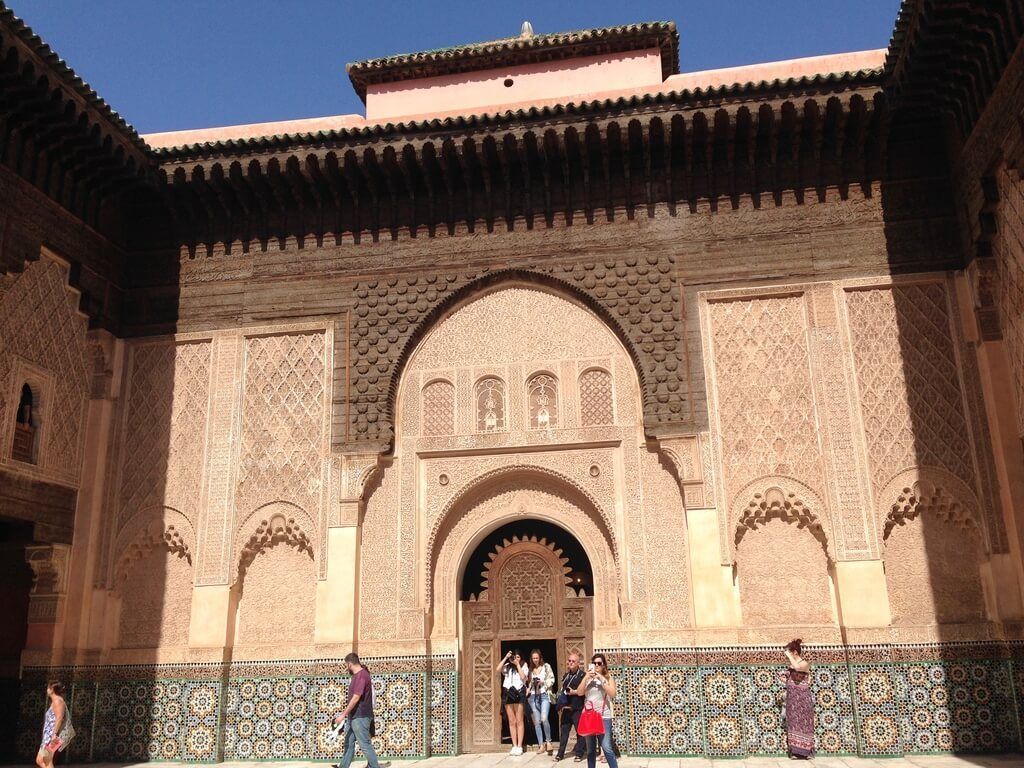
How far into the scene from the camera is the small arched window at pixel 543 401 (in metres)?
7.71

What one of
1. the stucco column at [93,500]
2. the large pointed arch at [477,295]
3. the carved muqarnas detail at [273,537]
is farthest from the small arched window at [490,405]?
the stucco column at [93,500]

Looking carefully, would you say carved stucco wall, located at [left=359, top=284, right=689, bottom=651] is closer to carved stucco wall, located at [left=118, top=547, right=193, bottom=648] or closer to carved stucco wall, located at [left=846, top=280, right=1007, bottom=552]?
carved stucco wall, located at [left=118, top=547, right=193, bottom=648]

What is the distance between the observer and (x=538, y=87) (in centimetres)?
983

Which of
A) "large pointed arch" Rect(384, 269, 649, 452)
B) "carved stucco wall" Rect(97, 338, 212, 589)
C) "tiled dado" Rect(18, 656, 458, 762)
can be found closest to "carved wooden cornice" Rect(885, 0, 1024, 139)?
"large pointed arch" Rect(384, 269, 649, 452)

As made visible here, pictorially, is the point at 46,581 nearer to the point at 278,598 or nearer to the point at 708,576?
the point at 278,598

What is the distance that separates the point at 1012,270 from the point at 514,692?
4.77 m

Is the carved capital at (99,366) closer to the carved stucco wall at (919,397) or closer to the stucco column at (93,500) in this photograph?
the stucco column at (93,500)

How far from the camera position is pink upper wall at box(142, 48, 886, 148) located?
8.34 metres

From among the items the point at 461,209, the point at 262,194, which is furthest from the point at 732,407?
the point at 262,194

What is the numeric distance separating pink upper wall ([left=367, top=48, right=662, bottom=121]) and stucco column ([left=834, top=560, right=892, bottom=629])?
523 cm

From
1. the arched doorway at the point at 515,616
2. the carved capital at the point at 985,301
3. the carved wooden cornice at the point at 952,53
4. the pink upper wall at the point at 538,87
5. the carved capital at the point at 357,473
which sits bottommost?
the arched doorway at the point at 515,616

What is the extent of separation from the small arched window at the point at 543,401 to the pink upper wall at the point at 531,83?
10.5 feet

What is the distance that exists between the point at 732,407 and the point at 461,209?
2895 millimetres

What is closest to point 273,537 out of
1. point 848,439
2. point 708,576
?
point 708,576
